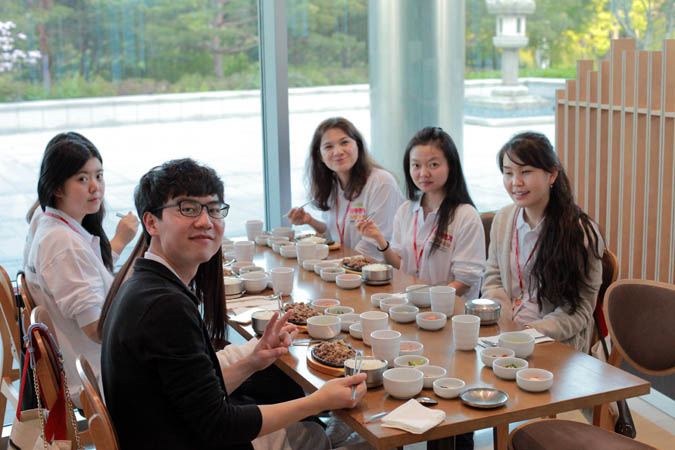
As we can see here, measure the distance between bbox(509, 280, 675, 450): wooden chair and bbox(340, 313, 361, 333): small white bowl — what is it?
1.98 ft

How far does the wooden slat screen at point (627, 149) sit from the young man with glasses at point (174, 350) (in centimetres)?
233

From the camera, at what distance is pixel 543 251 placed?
2.79 m

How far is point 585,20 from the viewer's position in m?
5.54

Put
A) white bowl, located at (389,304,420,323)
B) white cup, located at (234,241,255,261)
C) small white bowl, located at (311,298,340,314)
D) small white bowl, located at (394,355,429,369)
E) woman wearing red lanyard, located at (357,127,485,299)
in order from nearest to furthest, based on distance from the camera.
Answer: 1. small white bowl, located at (394,355,429,369)
2. white bowl, located at (389,304,420,323)
3. small white bowl, located at (311,298,340,314)
4. woman wearing red lanyard, located at (357,127,485,299)
5. white cup, located at (234,241,255,261)

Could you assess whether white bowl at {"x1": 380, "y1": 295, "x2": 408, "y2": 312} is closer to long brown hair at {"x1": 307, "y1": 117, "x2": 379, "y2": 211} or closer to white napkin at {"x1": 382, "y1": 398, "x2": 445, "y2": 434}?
white napkin at {"x1": 382, "y1": 398, "x2": 445, "y2": 434}

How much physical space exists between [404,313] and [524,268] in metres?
0.67

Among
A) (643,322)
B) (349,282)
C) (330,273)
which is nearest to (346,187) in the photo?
(330,273)

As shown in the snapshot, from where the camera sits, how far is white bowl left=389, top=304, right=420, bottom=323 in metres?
2.52

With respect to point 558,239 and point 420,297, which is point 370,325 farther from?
point 558,239

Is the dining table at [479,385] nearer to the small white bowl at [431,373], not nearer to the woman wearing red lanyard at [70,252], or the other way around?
the small white bowl at [431,373]

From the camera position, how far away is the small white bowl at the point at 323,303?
262cm

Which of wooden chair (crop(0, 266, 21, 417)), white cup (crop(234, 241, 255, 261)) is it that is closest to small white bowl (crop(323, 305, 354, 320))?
white cup (crop(234, 241, 255, 261))

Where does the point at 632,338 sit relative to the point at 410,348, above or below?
below

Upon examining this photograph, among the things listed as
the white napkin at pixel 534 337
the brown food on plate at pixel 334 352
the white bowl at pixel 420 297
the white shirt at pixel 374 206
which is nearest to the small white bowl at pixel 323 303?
the white bowl at pixel 420 297
